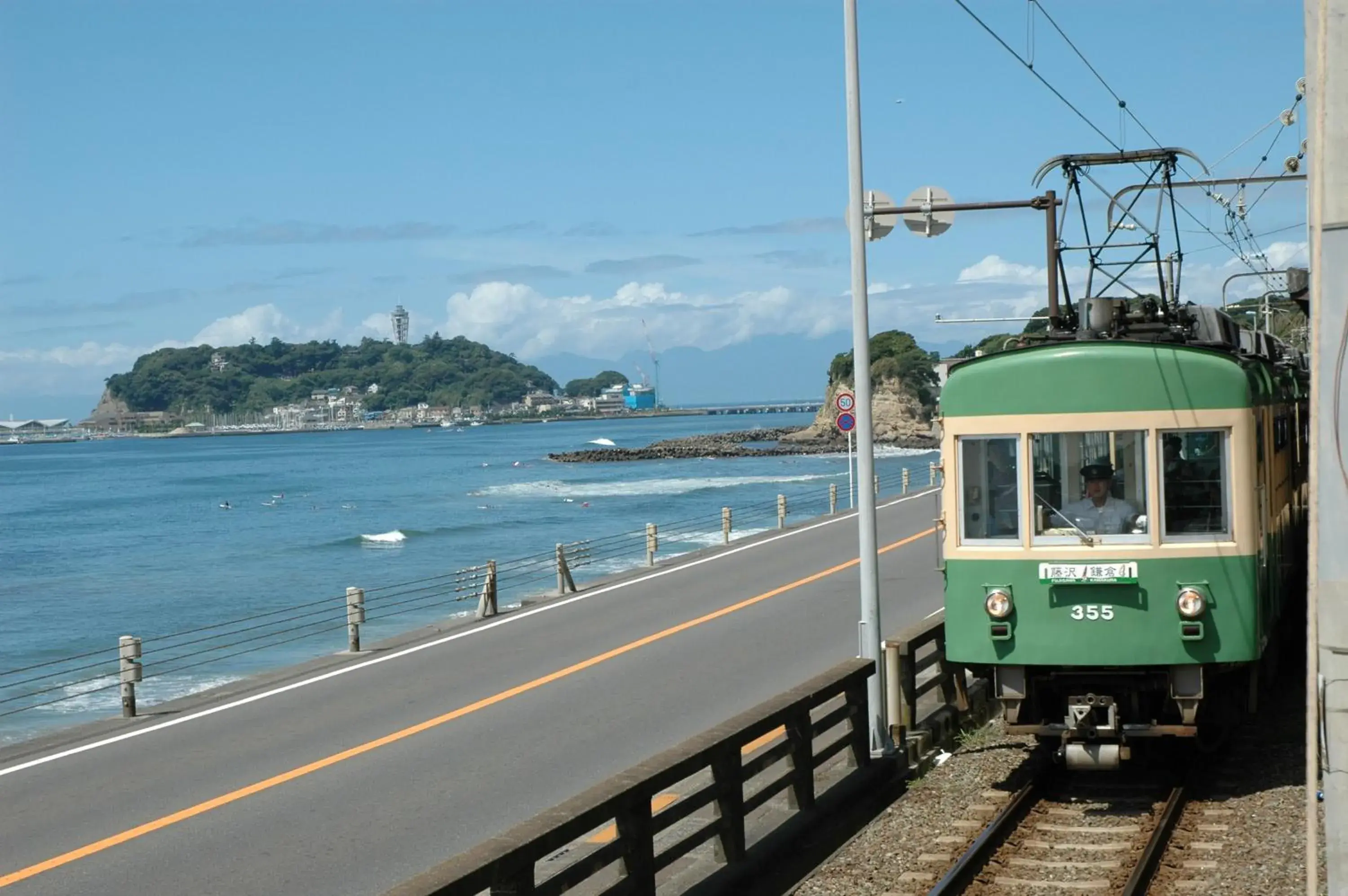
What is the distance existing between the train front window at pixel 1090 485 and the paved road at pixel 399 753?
4.52 m

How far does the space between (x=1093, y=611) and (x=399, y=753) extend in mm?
6728

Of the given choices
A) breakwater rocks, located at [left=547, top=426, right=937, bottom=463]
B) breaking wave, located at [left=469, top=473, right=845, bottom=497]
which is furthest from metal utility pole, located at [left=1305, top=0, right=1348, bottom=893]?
breakwater rocks, located at [left=547, top=426, right=937, bottom=463]

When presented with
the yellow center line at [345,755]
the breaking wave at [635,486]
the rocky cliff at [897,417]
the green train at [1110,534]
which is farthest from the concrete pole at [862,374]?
the rocky cliff at [897,417]

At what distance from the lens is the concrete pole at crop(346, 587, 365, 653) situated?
21.7m

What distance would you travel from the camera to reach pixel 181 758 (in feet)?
47.4

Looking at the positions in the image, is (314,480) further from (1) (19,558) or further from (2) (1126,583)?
(2) (1126,583)

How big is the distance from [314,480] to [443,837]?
127 metres

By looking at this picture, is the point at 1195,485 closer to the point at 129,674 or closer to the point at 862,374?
the point at 862,374

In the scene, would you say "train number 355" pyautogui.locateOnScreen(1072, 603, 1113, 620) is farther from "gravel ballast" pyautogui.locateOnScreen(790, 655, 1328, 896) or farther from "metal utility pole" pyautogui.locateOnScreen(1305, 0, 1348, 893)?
"metal utility pole" pyautogui.locateOnScreen(1305, 0, 1348, 893)

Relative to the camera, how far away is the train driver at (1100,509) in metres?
10.9

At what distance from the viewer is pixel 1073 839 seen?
10133 mm

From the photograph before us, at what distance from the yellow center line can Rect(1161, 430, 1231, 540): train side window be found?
767 cm

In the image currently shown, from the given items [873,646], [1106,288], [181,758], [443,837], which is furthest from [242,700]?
[1106,288]

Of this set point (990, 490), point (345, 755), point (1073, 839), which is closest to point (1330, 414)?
point (1073, 839)
